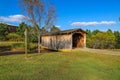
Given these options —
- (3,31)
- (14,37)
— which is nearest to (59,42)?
(14,37)

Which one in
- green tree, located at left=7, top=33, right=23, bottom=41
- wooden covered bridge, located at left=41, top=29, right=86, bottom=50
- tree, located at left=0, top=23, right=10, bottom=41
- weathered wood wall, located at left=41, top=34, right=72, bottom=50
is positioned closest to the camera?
wooden covered bridge, located at left=41, top=29, right=86, bottom=50

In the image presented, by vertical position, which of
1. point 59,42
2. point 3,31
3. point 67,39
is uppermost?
point 3,31

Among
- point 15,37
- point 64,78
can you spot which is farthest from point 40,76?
point 15,37

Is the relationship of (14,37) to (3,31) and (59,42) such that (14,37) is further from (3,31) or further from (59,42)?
(59,42)

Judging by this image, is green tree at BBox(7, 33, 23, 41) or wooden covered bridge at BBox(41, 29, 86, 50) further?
green tree at BBox(7, 33, 23, 41)

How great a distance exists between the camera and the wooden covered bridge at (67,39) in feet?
78.7

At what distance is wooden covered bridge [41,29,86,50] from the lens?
A: 24.0 meters

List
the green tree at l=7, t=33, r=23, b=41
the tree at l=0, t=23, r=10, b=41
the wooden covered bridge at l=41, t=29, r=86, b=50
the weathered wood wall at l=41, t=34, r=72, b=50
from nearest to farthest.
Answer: the wooden covered bridge at l=41, t=29, r=86, b=50
the weathered wood wall at l=41, t=34, r=72, b=50
the tree at l=0, t=23, r=10, b=41
the green tree at l=7, t=33, r=23, b=41

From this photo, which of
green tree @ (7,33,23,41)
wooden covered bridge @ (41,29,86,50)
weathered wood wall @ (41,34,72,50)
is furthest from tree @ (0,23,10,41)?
wooden covered bridge @ (41,29,86,50)

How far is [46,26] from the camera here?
77.5 feet

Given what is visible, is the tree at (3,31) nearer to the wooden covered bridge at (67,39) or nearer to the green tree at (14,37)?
the green tree at (14,37)

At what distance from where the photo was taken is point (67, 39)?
24500 mm

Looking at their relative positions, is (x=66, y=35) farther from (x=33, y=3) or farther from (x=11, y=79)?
(x=11, y=79)

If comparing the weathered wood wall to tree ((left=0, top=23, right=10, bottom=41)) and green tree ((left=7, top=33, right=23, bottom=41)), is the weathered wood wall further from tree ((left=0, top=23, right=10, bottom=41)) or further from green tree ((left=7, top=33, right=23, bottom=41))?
tree ((left=0, top=23, right=10, bottom=41))
